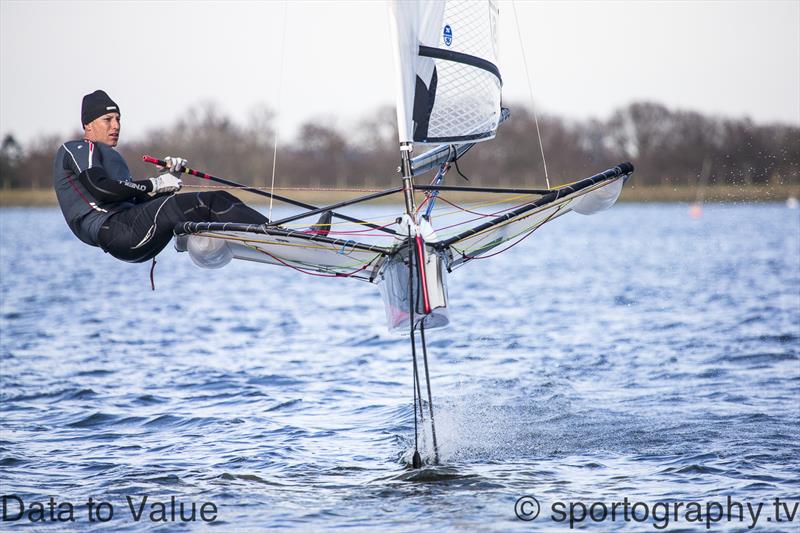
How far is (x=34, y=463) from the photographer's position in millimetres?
8672

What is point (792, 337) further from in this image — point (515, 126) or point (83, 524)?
point (515, 126)

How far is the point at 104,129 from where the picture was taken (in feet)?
26.3

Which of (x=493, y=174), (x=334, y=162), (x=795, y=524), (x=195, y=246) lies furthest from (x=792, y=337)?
(x=334, y=162)

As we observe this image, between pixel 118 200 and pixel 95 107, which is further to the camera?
pixel 95 107

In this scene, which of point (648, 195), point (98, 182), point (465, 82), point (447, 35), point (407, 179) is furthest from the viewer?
point (648, 195)

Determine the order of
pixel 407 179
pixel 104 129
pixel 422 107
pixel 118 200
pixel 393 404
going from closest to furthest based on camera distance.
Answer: pixel 407 179
pixel 118 200
pixel 422 107
pixel 104 129
pixel 393 404

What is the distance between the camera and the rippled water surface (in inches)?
297

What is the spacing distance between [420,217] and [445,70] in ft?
4.28

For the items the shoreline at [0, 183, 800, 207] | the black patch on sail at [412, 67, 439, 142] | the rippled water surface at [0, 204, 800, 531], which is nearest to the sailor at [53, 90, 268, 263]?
the black patch on sail at [412, 67, 439, 142]

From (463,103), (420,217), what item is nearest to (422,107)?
(463,103)

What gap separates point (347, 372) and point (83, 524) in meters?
6.25

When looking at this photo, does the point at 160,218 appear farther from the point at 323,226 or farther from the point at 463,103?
the point at 463,103

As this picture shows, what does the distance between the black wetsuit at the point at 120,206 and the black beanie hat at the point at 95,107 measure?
0.25 metres

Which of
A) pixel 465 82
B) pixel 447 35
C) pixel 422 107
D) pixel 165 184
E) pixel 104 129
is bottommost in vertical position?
pixel 165 184
